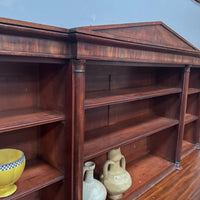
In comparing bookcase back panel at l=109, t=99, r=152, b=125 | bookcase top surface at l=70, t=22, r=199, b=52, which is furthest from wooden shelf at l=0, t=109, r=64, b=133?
bookcase back panel at l=109, t=99, r=152, b=125

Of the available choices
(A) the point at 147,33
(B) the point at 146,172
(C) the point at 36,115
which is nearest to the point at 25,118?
(C) the point at 36,115

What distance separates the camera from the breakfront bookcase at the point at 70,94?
84cm

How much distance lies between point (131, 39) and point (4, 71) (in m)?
0.65

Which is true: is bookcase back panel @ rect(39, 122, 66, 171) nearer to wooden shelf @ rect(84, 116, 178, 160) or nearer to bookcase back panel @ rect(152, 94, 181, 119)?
wooden shelf @ rect(84, 116, 178, 160)

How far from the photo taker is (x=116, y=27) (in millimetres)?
1021

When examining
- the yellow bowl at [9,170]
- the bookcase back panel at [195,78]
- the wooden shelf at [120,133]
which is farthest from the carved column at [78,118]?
the bookcase back panel at [195,78]

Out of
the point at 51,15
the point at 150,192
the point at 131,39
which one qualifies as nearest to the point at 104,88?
the point at 131,39

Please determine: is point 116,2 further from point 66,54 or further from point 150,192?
point 150,192

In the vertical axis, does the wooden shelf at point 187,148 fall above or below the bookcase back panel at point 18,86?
below

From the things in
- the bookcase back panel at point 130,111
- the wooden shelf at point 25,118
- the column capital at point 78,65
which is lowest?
the bookcase back panel at point 130,111

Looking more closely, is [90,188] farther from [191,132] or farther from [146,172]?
[191,132]

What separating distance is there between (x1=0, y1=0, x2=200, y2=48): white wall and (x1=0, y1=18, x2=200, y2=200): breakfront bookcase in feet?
0.95

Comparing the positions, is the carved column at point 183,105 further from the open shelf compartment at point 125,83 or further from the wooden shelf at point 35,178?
the wooden shelf at point 35,178

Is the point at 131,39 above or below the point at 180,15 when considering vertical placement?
below
